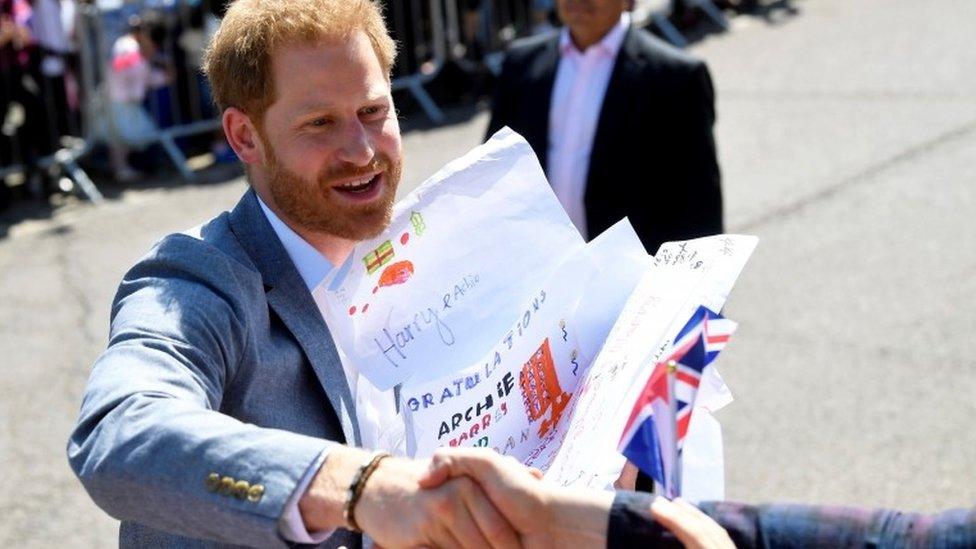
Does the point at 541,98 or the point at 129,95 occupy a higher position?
the point at 541,98

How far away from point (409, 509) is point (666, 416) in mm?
318

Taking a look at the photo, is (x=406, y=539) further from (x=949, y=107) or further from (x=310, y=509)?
(x=949, y=107)

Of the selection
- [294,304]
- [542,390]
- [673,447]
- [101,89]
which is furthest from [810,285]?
[673,447]

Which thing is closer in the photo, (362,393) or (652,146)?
(362,393)

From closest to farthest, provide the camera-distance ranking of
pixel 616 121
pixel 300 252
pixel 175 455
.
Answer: pixel 175 455 < pixel 300 252 < pixel 616 121

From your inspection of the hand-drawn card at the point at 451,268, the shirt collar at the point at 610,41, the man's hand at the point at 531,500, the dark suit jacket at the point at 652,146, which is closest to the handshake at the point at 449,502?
the man's hand at the point at 531,500

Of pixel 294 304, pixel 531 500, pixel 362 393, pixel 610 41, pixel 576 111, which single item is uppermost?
pixel 531 500

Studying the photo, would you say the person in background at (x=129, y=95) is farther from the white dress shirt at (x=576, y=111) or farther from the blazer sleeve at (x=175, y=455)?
the blazer sleeve at (x=175, y=455)

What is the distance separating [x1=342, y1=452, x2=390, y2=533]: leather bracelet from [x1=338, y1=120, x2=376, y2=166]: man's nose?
754 mm

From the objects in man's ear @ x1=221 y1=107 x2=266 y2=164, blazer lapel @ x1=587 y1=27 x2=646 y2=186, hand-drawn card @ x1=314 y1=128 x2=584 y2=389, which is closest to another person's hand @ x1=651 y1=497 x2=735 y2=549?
hand-drawn card @ x1=314 y1=128 x2=584 y2=389

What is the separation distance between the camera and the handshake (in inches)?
68.3

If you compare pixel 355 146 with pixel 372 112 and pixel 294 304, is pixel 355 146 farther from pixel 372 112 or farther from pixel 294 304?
pixel 294 304

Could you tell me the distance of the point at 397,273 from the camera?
7.91 feet

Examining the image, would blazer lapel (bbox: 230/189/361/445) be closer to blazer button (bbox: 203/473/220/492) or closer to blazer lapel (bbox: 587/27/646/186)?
blazer button (bbox: 203/473/220/492)
